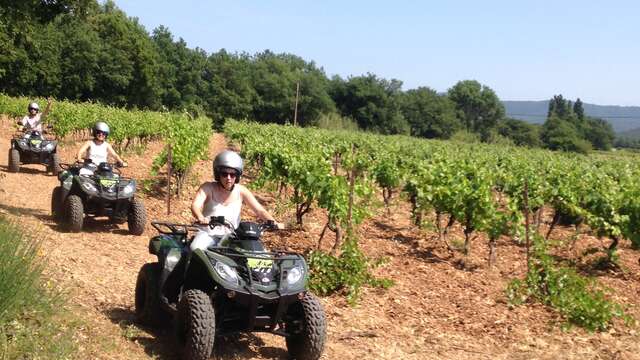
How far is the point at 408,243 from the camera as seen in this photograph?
1078 centimetres

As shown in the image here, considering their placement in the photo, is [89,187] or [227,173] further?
[89,187]

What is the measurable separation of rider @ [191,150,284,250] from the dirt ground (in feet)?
3.02

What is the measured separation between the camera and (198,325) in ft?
14.2

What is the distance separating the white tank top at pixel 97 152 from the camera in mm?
9727

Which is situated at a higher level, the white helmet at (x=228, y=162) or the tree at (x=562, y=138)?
the white helmet at (x=228, y=162)

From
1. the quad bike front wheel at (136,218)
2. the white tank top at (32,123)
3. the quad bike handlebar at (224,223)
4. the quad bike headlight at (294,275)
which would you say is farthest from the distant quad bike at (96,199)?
the white tank top at (32,123)

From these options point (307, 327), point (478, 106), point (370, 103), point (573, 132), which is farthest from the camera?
point (478, 106)

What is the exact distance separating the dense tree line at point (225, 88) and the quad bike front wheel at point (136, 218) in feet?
110

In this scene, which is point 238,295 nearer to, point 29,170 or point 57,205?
point 57,205

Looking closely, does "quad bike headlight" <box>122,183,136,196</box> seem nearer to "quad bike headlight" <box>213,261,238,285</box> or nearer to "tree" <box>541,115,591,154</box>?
"quad bike headlight" <box>213,261,238,285</box>

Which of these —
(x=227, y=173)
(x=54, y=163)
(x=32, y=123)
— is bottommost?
(x=54, y=163)

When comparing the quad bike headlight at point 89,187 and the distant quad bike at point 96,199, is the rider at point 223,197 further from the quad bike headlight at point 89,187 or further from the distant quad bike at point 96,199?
the quad bike headlight at point 89,187

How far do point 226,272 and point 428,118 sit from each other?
103m

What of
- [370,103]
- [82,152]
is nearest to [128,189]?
[82,152]
